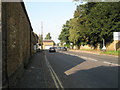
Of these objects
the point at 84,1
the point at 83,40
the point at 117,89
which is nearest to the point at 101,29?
the point at 84,1

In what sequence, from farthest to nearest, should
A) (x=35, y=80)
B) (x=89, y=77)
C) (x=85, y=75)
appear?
(x=85, y=75) → (x=89, y=77) → (x=35, y=80)

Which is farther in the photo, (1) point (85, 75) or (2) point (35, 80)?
(1) point (85, 75)

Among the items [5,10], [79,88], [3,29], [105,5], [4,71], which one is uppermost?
[105,5]

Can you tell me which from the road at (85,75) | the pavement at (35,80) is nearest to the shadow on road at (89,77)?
the road at (85,75)

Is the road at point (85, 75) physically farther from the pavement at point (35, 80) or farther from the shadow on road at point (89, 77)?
the pavement at point (35, 80)

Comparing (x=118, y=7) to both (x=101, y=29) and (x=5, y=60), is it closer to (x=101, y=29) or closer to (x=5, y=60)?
(x=101, y=29)

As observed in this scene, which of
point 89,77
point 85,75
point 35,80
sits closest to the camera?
point 35,80

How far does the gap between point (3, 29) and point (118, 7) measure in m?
26.7

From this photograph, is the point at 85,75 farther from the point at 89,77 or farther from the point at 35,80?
the point at 35,80

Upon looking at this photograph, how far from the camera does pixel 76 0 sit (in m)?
35.5

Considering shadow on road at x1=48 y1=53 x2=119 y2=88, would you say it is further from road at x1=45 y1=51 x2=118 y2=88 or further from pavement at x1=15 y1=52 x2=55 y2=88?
pavement at x1=15 y1=52 x2=55 y2=88

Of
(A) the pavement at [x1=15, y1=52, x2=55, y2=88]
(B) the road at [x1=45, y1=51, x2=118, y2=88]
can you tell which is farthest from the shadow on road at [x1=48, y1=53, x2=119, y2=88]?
(A) the pavement at [x1=15, y1=52, x2=55, y2=88]

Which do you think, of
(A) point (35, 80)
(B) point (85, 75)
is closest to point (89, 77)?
(B) point (85, 75)

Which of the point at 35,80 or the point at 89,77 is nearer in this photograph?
the point at 35,80
